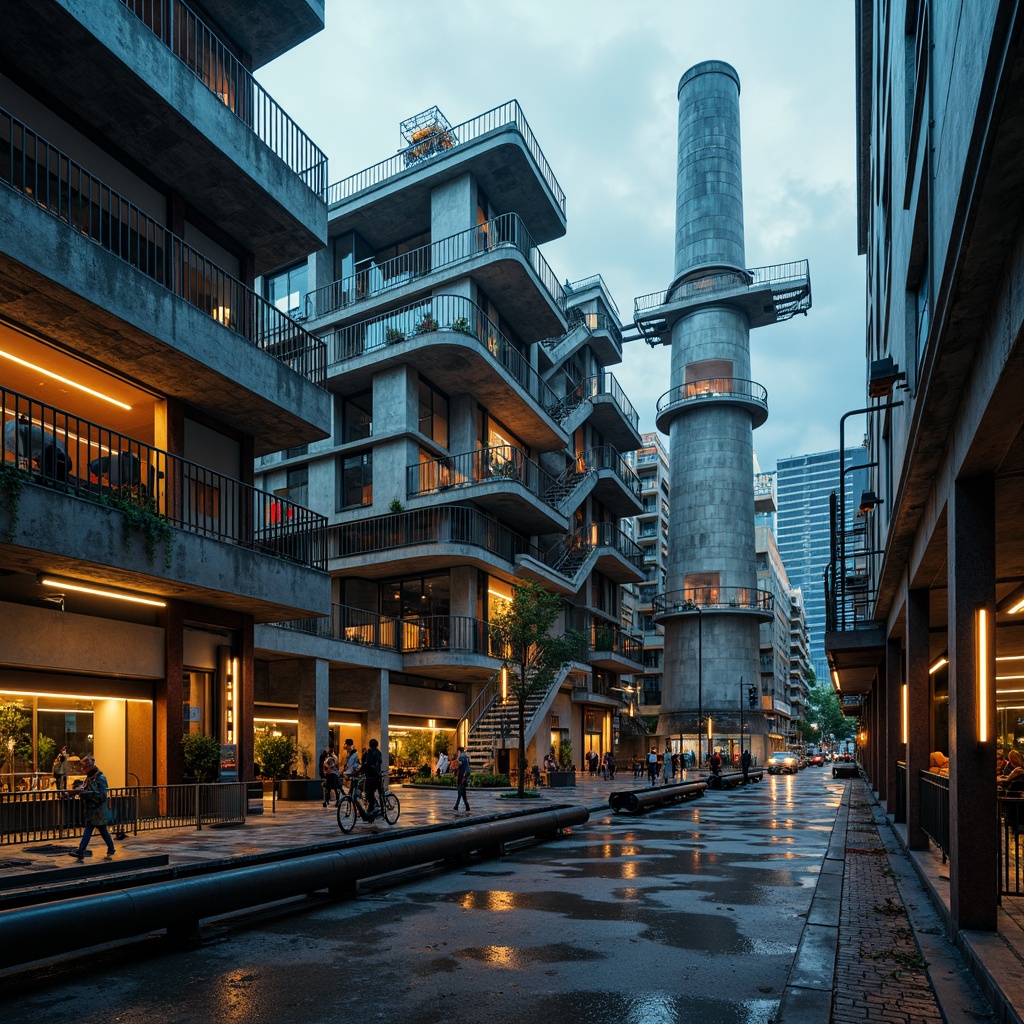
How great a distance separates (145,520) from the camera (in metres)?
17.0

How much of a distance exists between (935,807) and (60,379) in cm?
1697

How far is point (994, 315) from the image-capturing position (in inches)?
274

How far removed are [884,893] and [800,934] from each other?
300 centimetres

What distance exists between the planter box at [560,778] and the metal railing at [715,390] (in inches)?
1339

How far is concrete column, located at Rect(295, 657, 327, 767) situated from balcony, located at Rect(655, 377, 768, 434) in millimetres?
40705

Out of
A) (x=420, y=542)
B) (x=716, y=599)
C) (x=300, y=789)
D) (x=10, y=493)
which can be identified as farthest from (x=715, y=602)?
(x=10, y=493)

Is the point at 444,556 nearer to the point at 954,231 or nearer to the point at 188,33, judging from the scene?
the point at 188,33

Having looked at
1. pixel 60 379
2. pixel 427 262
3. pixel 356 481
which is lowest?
pixel 60 379

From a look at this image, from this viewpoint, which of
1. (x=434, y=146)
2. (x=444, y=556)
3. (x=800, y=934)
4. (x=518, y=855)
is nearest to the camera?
(x=800, y=934)

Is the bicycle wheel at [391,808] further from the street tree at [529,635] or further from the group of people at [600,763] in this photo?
the group of people at [600,763]

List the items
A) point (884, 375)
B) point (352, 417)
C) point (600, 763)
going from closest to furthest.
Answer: point (884, 375), point (352, 417), point (600, 763)

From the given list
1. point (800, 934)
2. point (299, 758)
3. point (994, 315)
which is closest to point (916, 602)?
point (800, 934)

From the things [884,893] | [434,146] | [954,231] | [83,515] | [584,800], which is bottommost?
[584,800]

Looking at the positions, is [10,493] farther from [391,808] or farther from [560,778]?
[560,778]
